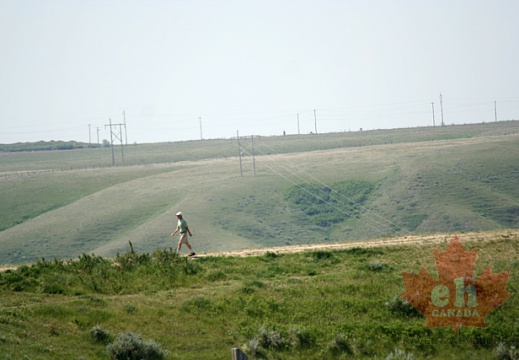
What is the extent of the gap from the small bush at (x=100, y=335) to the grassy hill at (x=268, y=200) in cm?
4365

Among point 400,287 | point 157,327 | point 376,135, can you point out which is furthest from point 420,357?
A: point 376,135

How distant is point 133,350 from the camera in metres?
19.4

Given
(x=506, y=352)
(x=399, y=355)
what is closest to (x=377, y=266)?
(x=399, y=355)

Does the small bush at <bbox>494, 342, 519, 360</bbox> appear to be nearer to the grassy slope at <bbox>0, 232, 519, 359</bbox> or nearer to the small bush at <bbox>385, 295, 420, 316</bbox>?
the grassy slope at <bbox>0, 232, 519, 359</bbox>

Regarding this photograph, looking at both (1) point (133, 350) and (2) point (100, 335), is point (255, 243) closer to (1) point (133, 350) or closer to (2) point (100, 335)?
(2) point (100, 335)

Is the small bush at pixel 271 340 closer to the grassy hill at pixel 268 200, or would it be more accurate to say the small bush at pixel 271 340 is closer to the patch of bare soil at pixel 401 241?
the patch of bare soil at pixel 401 241

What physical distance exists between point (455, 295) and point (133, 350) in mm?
9537

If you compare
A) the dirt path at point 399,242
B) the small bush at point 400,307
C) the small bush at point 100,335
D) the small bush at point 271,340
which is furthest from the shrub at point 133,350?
the dirt path at point 399,242

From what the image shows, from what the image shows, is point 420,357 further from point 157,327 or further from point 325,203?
point 325,203

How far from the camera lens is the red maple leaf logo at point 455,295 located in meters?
22.3

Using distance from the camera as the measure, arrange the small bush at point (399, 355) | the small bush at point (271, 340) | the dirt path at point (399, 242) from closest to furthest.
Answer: the small bush at point (399, 355) → the small bush at point (271, 340) → the dirt path at point (399, 242)

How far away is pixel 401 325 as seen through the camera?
21875mm

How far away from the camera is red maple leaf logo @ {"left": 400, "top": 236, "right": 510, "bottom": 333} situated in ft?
73.2

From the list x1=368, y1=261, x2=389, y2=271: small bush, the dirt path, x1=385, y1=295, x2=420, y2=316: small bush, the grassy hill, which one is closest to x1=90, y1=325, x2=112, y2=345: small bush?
x1=385, y1=295, x2=420, y2=316: small bush
